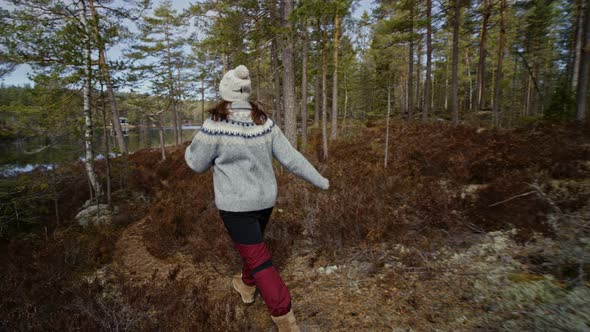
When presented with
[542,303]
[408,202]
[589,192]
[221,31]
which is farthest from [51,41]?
[589,192]

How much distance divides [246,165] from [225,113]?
433 mm

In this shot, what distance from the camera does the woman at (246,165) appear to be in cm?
200

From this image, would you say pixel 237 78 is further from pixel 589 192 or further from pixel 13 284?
pixel 589 192

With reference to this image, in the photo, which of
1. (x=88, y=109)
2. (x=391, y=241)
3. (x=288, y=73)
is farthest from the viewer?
(x=288, y=73)

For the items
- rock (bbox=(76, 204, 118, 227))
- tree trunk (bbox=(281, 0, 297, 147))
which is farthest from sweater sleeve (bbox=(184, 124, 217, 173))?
rock (bbox=(76, 204, 118, 227))

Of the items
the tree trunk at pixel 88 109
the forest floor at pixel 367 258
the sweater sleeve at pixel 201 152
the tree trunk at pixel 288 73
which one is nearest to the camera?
the sweater sleeve at pixel 201 152

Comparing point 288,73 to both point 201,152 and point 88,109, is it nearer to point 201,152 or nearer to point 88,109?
point 88,109

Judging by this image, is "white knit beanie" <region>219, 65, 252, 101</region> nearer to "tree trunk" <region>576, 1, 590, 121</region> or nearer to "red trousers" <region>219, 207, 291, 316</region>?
"red trousers" <region>219, 207, 291, 316</region>

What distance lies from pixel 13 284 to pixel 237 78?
3916 millimetres

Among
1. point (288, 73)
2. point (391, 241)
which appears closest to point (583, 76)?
point (288, 73)

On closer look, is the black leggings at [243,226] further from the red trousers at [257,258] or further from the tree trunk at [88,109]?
the tree trunk at [88,109]

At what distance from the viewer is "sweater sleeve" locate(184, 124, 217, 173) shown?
1.98 meters

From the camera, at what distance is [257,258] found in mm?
2158

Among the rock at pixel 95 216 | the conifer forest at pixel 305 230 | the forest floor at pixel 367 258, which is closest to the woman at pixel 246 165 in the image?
the conifer forest at pixel 305 230
